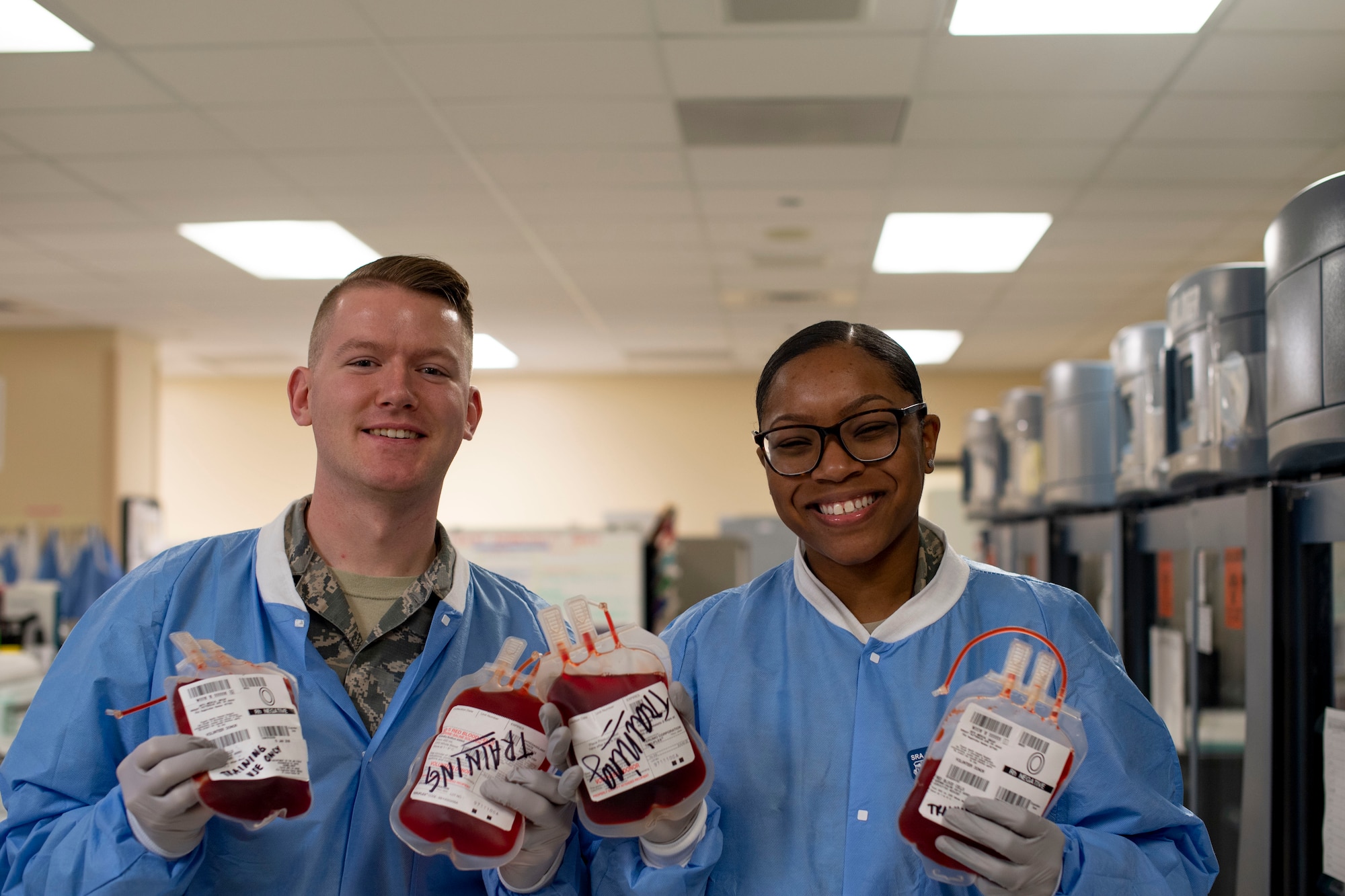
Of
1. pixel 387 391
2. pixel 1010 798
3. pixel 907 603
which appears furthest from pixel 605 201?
pixel 1010 798

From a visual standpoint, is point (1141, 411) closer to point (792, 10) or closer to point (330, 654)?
point (792, 10)

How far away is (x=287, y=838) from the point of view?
131 cm

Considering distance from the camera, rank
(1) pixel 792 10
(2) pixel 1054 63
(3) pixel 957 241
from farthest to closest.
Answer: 1. (3) pixel 957 241
2. (2) pixel 1054 63
3. (1) pixel 792 10

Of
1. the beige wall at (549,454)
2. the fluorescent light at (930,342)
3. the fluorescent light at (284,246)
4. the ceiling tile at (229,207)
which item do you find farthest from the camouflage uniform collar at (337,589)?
the beige wall at (549,454)

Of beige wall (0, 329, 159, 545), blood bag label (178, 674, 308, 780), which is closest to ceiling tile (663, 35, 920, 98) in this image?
blood bag label (178, 674, 308, 780)

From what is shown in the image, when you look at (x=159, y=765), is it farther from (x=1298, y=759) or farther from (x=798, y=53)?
(x=798, y=53)

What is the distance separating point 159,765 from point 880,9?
294 cm

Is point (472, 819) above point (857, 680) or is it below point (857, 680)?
below

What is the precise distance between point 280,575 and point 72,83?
10.4 ft

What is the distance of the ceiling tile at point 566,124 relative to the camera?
3977 mm

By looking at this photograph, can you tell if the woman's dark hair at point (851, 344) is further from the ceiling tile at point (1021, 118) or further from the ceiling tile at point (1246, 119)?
the ceiling tile at point (1246, 119)

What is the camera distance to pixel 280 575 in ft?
4.70

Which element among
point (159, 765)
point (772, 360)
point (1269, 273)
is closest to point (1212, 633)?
point (1269, 273)

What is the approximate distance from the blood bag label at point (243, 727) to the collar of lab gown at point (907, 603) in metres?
0.65
